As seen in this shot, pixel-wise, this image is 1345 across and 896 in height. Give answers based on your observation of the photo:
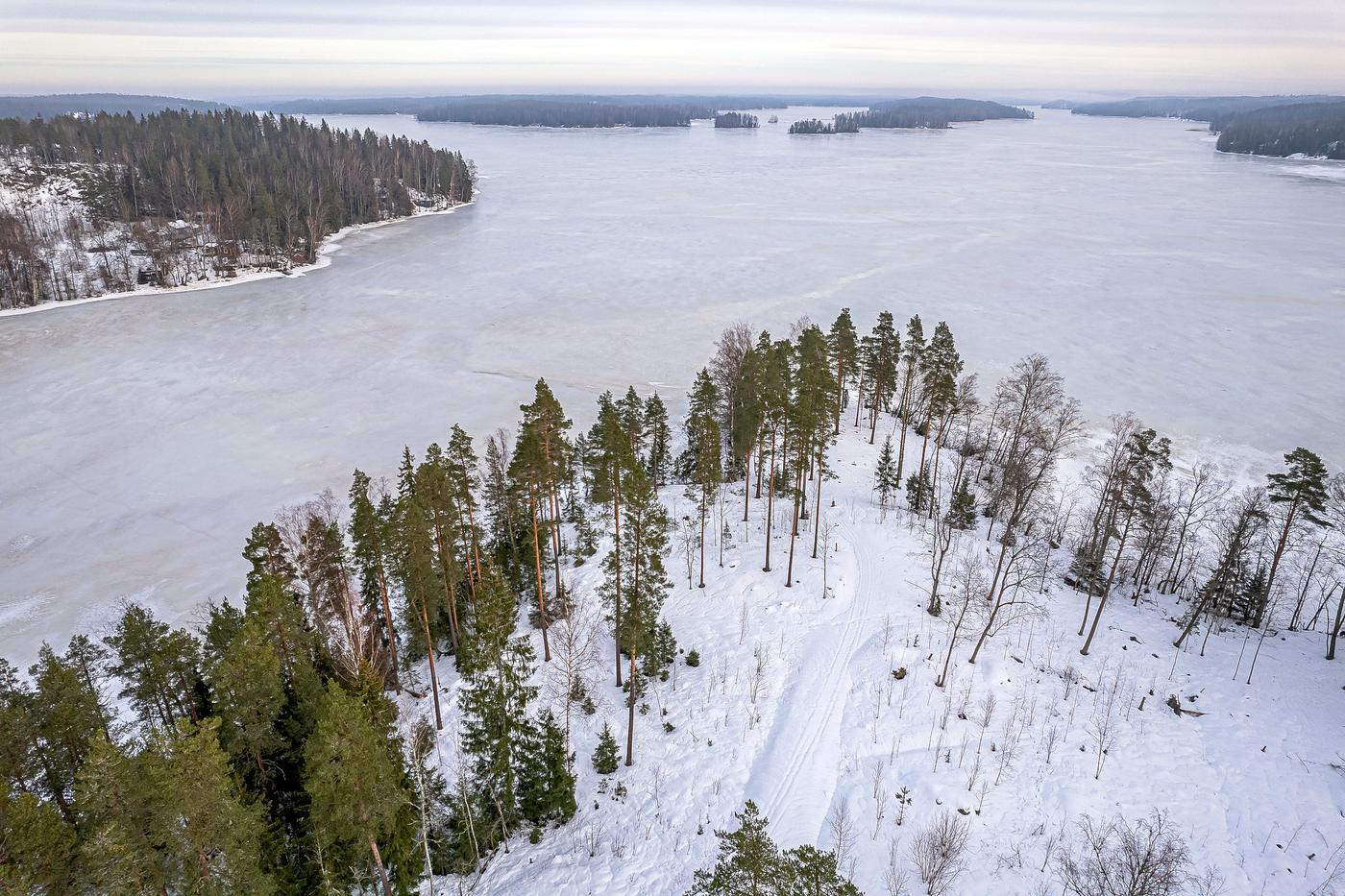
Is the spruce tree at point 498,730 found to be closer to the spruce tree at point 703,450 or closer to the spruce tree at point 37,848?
the spruce tree at point 37,848

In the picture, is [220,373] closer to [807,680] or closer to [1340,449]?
[807,680]

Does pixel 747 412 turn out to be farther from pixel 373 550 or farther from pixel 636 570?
pixel 373 550

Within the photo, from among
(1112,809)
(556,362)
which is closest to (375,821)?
(1112,809)

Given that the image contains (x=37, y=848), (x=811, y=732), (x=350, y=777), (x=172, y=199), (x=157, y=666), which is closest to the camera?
(x=37, y=848)

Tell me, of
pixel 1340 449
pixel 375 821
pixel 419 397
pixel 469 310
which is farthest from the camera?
pixel 469 310

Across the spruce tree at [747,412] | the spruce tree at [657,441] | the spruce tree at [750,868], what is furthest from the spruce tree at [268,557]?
the spruce tree at [747,412]

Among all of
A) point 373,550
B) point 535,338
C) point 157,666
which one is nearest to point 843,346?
point 535,338
